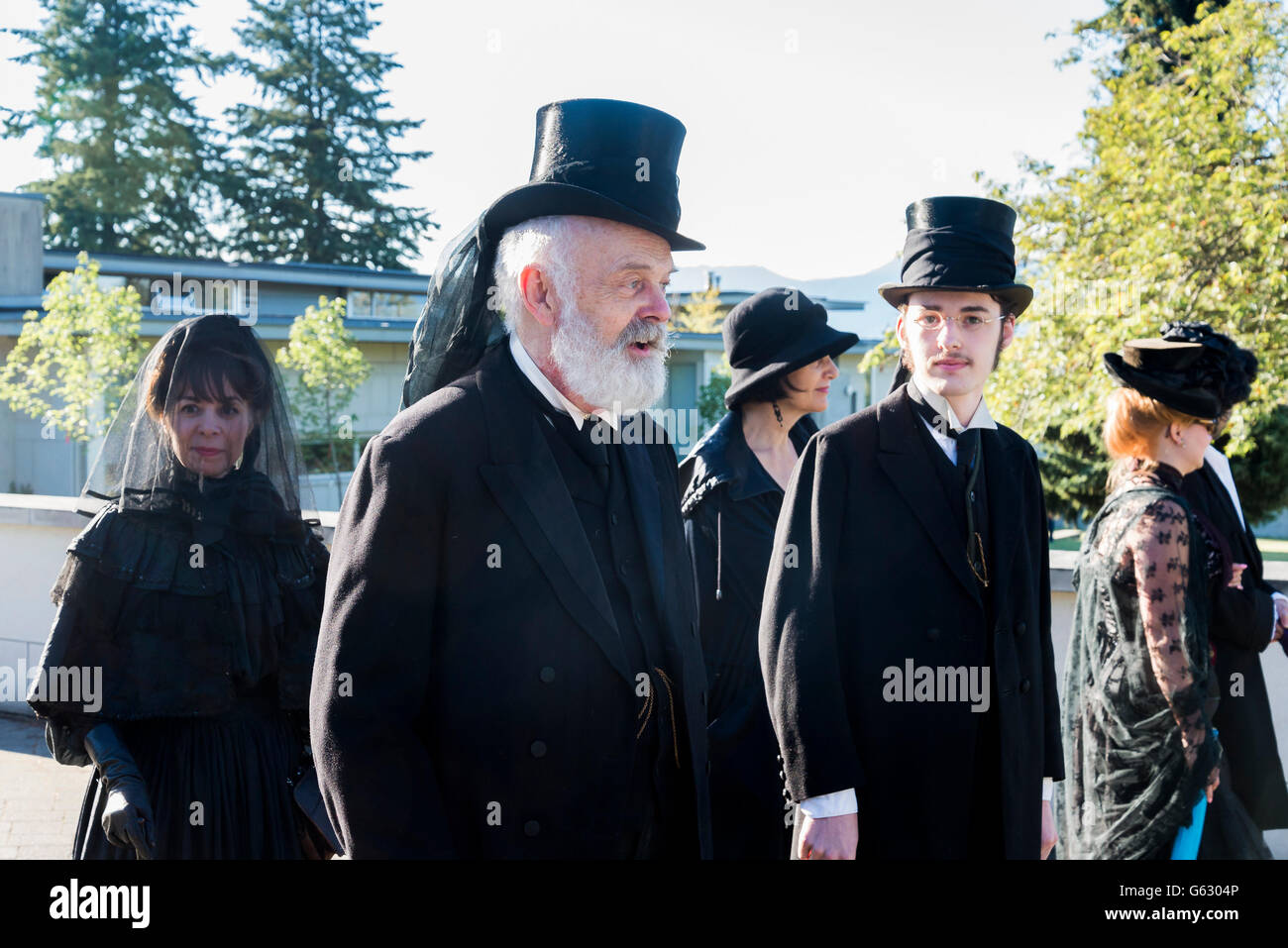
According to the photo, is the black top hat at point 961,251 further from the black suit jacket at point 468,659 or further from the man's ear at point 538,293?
the black suit jacket at point 468,659

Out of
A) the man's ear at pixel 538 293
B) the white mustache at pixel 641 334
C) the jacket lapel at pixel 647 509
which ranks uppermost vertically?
the man's ear at pixel 538 293

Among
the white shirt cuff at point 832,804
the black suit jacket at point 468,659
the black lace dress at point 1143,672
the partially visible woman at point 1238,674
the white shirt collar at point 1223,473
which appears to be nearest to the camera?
the black suit jacket at point 468,659

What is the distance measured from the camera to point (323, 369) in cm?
2175

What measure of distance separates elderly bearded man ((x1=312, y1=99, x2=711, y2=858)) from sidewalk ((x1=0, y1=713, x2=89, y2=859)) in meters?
3.80

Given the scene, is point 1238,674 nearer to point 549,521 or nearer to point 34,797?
point 549,521

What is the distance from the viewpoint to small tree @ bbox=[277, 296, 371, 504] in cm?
2145

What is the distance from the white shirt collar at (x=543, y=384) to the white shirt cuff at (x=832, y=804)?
1125 millimetres

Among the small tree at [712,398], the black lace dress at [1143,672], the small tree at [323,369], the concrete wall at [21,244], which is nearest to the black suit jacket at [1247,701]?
the black lace dress at [1143,672]

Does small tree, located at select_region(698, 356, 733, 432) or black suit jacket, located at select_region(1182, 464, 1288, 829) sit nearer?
black suit jacket, located at select_region(1182, 464, 1288, 829)

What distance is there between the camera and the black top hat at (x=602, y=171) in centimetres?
237

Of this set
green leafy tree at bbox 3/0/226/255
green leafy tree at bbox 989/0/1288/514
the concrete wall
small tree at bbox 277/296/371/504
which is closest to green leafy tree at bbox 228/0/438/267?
green leafy tree at bbox 3/0/226/255

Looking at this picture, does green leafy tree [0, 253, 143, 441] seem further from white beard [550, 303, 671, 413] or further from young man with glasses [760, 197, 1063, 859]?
white beard [550, 303, 671, 413]

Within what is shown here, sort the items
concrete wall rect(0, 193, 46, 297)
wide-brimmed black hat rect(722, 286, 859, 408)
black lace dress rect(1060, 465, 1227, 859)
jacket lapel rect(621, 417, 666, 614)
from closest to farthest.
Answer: jacket lapel rect(621, 417, 666, 614)
black lace dress rect(1060, 465, 1227, 859)
wide-brimmed black hat rect(722, 286, 859, 408)
concrete wall rect(0, 193, 46, 297)

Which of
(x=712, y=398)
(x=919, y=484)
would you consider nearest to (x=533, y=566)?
(x=919, y=484)
